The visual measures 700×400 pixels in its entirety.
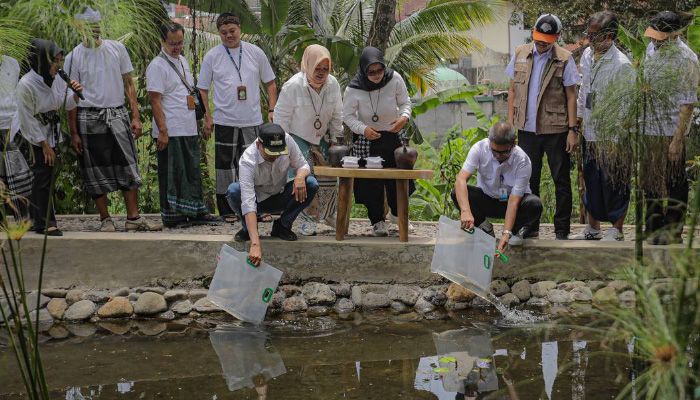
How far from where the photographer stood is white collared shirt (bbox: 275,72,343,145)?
7.94 meters

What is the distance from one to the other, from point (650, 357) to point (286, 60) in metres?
12.6

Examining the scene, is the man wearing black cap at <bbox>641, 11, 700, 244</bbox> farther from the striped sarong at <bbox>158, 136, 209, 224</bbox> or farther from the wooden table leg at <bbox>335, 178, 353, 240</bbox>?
the striped sarong at <bbox>158, 136, 209, 224</bbox>

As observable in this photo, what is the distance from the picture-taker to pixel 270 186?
7.56m

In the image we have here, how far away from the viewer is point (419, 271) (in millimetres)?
7758

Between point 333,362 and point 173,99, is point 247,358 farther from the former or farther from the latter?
point 173,99

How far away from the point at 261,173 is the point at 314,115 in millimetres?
855

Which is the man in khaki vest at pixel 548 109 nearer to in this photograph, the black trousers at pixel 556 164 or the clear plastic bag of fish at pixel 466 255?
the black trousers at pixel 556 164

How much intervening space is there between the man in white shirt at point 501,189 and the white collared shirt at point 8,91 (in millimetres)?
3351

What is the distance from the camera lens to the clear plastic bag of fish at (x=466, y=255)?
714cm

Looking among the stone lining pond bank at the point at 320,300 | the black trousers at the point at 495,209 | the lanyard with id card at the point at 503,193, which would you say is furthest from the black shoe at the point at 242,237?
the lanyard with id card at the point at 503,193

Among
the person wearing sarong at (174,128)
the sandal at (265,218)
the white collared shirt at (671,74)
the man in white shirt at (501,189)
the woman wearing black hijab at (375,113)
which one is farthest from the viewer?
the sandal at (265,218)

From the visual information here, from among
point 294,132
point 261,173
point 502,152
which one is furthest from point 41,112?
point 502,152

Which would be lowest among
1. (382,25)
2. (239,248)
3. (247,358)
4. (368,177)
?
(247,358)

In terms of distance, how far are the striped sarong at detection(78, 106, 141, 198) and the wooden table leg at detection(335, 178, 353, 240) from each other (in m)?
1.78
